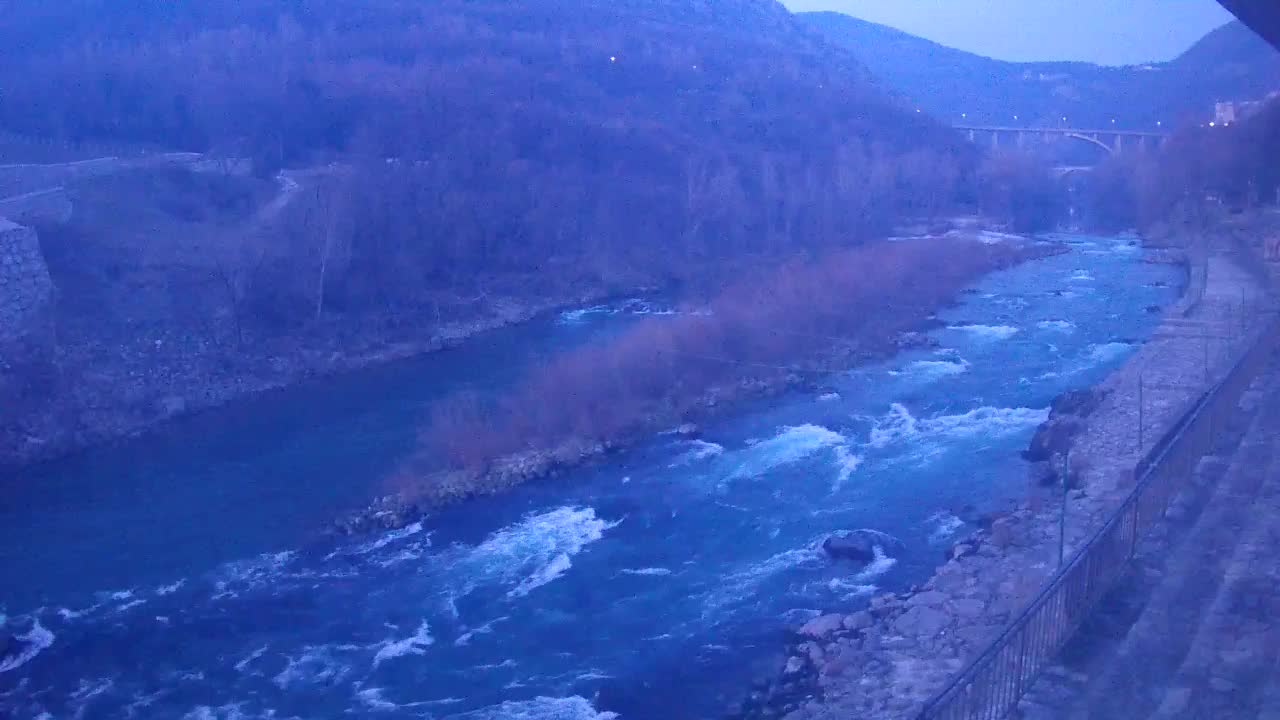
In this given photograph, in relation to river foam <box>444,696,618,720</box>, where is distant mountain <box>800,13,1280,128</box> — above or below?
above

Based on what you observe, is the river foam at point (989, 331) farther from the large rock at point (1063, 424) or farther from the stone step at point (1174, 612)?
the stone step at point (1174, 612)

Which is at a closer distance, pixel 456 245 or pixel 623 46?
pixel 456 245

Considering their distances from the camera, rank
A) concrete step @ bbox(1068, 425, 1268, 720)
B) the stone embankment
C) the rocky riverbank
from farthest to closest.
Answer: the rocky riverbank
the stone embankment
concrete step @ bbox(1068, 425, 1268, 720)

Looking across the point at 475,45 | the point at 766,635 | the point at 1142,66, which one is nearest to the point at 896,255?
the point at 766,635

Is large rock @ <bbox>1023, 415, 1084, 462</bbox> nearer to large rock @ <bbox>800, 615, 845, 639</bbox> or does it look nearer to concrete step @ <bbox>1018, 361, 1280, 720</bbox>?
concrete step @ <bbox>1018, 361, 1280, 720</bbox>

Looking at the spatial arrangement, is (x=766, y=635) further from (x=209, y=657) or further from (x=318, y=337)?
(x=318, y=337)

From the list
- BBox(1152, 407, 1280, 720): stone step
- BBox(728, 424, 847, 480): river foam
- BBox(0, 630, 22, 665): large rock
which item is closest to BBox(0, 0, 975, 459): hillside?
BBox(0, 630, 22, 665): large rock

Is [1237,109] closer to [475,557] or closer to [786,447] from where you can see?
[786,447]

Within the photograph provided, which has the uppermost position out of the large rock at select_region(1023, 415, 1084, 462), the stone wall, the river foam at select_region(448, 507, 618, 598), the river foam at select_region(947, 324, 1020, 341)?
the stone wall

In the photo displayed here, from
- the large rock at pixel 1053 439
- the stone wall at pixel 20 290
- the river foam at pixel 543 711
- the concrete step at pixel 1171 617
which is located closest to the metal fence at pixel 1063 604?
the concrete step at pixel 1171 617
